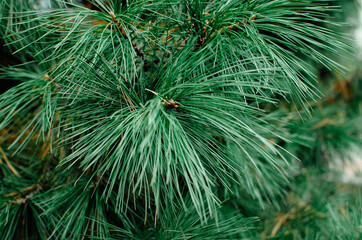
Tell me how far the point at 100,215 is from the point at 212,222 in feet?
0.50

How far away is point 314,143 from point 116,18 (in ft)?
1.82

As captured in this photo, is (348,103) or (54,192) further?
(348,103)

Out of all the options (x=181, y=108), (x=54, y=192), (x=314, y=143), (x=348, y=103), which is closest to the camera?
(x=181, y=108)

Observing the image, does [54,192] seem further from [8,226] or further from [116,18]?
[116,18]

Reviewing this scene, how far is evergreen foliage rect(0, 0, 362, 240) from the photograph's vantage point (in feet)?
0.96

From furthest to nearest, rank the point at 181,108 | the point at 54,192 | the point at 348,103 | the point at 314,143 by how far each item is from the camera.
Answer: the point at 348,103 < the point at 314,143 < the point at 54,192 < the point at 181,108

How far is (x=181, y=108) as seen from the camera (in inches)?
12.2

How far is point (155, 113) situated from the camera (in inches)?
10.5

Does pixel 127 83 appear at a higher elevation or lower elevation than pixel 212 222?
higher

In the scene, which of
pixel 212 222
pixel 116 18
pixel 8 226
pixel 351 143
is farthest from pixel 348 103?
pixel 8 226

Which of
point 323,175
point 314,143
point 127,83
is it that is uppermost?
point 127,83

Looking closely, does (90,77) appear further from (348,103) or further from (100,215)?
(348,103)

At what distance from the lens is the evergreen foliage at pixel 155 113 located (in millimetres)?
292

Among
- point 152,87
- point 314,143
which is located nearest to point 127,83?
point 152,87
